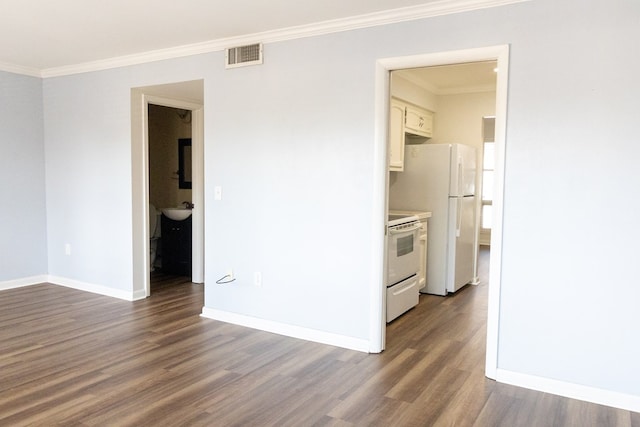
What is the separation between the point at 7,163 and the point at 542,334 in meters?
5.43

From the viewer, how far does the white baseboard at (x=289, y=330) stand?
3.58 meters

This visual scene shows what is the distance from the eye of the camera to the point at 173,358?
3371 mm

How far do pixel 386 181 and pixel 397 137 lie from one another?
177 cm

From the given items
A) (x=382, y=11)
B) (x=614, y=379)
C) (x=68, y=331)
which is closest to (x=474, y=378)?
(x=614, y=379)

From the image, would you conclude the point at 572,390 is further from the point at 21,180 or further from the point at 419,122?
the point at 21,180

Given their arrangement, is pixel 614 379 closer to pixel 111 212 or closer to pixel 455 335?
pixel 455 335

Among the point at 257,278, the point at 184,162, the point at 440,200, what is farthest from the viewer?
the point at 184,162

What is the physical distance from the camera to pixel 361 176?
3473 mm

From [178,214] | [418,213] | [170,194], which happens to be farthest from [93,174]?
[418,213]

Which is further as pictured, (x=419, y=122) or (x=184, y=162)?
(x=184, y=162)

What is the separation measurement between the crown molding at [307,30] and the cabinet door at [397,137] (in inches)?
61.7

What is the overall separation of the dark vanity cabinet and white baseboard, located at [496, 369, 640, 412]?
4.14m

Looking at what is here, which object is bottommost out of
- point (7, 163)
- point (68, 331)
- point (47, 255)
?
point (68, 331)

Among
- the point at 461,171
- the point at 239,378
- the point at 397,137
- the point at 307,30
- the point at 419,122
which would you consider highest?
the point at 307,30
